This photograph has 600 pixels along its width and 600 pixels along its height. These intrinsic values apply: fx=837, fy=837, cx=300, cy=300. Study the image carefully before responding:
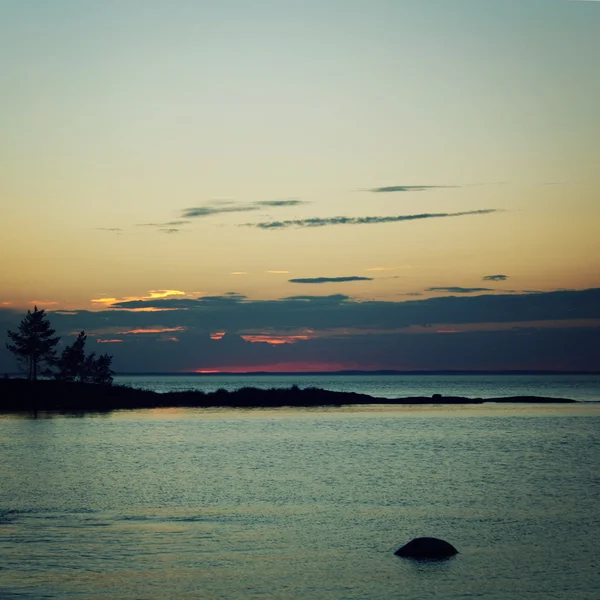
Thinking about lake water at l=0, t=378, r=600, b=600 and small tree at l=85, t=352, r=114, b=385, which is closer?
lake water at l=0, t=378, r=600, b=600

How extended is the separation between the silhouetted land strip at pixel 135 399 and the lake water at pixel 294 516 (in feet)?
148

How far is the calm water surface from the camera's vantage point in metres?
29.5

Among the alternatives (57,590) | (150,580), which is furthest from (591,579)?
(57,590)

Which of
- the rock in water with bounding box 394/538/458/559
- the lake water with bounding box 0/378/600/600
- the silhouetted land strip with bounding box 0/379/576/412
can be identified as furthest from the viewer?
the silhouetted land strip with bounding box 0/379/576/412

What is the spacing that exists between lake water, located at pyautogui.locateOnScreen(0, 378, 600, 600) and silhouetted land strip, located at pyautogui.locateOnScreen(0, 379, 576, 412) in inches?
1774

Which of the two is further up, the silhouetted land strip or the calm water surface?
the silhouetted land strip

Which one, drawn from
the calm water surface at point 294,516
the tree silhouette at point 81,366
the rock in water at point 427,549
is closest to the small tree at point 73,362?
the tree silhouette at point 81,366

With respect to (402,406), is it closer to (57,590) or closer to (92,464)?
(92,464)

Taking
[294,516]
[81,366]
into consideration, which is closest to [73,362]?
[81,366]

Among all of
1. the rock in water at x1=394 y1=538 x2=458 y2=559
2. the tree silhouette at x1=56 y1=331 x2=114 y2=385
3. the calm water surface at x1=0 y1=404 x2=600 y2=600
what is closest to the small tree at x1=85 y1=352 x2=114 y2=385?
the tree silhouette at x1=56 y1=331 x2=114 y2=385

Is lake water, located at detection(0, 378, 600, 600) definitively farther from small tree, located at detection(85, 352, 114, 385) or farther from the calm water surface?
small tree, located at detection(85, 352, 114, 385)

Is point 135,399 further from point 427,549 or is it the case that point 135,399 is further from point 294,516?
point 427,549

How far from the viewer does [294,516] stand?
138 ft

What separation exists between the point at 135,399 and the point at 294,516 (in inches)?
4302
